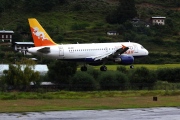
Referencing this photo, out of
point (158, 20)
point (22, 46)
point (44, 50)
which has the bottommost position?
point (44, 50)

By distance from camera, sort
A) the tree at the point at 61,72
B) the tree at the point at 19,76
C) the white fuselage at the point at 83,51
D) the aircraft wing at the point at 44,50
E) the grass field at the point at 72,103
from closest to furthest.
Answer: the grass field at the point at 72,103 < the aircraft wing at the point at 44,50 < the white fuselage at the point at 83,51 < the tree at the point at 19,76 < the tree at the point at 61,72

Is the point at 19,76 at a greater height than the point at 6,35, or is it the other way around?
the point at 6,35

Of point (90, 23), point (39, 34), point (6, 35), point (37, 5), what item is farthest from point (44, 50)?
point (37, 5)

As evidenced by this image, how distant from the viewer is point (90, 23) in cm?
14538

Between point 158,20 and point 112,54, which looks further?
point 158,20

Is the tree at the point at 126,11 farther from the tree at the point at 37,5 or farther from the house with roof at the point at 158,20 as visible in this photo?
the tree at the point at 37,5

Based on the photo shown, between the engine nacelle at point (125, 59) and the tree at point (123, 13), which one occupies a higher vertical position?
the tree at point (123, 13)

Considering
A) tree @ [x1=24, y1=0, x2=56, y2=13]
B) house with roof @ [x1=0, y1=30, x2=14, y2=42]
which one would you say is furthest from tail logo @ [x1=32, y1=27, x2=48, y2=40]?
tree @ [x1=24, y1=0, x2=56, y2=13]

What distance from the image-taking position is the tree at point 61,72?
281 ft

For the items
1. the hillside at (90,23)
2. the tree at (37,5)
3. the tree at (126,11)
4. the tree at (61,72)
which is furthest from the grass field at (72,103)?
the tree at (37,5)

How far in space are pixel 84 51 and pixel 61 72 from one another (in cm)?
2029

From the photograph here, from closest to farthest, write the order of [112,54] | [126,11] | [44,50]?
[44,50] < [112,54] < [126,11]

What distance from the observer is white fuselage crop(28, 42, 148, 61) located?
65.2 m

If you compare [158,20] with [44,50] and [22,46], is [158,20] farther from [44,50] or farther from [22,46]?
[44,50]
